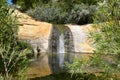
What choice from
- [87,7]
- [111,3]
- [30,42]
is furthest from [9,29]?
[87,7]

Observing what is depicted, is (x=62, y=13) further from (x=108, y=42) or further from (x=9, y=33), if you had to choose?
(x=9, y=33)

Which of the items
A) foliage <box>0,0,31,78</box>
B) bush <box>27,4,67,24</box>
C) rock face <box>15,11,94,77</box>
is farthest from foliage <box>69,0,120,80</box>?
bush <box>27,4,67,24</box>

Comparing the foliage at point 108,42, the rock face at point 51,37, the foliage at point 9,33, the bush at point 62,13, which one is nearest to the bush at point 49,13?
the bush at point 62,13

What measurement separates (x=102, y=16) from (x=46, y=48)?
52.0 feet

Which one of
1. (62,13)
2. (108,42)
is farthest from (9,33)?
(62,13)

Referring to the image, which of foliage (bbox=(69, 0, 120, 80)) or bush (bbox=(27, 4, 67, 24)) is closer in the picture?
foliage (bbox=(69, 0, 120, 80))

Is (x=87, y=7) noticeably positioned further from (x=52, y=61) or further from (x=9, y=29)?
(x=9, y=29)

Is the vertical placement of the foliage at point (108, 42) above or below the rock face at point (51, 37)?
above

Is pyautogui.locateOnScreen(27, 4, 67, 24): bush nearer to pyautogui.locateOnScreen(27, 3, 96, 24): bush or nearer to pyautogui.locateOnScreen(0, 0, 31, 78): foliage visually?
pyautogui.locateOnScreen(27, 3, 96, 24): bush

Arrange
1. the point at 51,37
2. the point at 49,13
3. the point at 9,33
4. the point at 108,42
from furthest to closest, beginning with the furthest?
the point at 49,13 → the point at 51,37 → the point at 108,42 → the point at 9,33

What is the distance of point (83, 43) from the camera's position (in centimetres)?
2291

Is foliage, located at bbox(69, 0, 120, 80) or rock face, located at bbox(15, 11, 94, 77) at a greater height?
foliage, located at bbox(69, 0, 120, 80)

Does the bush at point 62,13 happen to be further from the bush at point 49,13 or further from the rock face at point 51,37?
the rock face at point 51,37

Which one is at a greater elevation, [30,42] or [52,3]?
[52,3]
